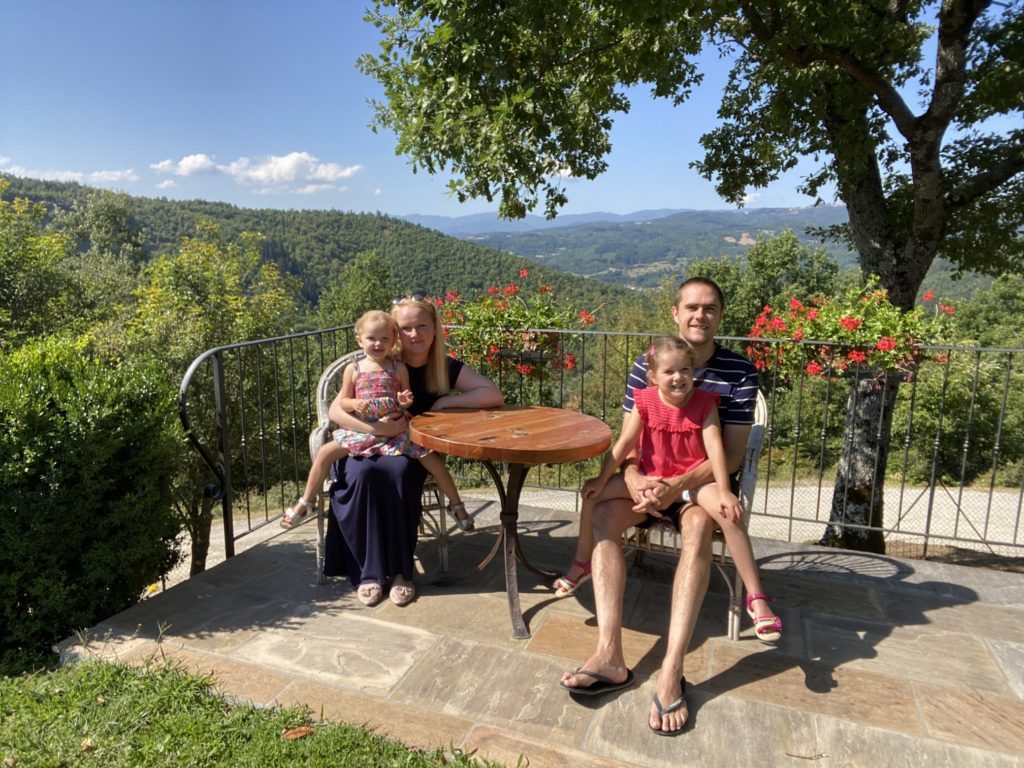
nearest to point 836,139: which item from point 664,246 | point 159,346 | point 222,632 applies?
point 222,632

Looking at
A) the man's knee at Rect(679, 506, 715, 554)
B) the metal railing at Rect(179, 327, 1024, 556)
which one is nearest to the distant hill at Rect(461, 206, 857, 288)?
the metal railing at Rect(179, 327, 1024, 556)

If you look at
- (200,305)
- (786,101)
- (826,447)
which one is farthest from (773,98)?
(200,305)

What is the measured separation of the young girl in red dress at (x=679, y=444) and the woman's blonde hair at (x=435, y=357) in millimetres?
888

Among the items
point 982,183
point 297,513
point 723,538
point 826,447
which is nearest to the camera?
point 723,538

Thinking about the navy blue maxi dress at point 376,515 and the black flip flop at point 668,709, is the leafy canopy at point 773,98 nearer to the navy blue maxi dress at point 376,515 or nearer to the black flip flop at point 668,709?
the navy blue maxi dress at point 376,515

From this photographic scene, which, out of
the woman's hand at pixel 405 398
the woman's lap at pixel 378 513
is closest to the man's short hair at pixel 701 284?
the woman's hand at pixel 405 398

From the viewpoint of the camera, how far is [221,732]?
1822 millimetres

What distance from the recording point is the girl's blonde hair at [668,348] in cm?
231

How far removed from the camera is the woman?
265 cm

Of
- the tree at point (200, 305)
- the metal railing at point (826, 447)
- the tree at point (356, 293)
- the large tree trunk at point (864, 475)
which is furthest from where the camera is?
the tree at point (356, 293)

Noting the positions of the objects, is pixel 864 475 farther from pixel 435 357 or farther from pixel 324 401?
pixel 324 401

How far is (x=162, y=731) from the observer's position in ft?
5.98

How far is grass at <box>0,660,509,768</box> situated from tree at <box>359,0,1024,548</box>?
342 cm

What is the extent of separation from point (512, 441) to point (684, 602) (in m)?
0.79
